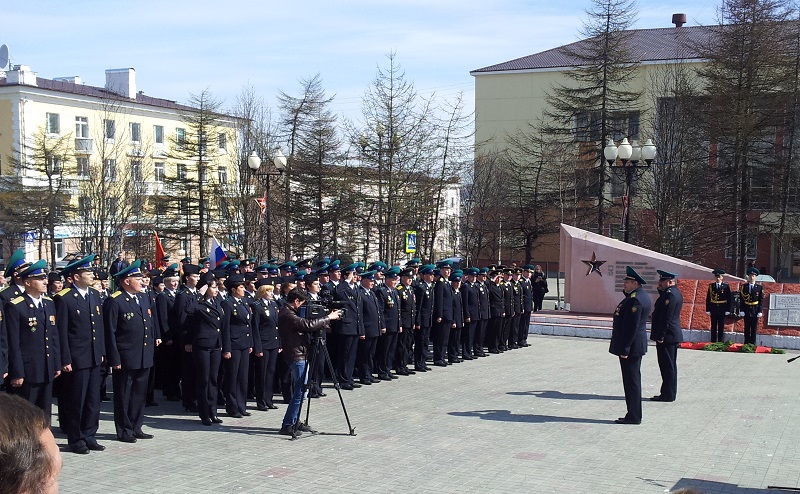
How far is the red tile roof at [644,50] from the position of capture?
163ft

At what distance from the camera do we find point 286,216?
3114 cm

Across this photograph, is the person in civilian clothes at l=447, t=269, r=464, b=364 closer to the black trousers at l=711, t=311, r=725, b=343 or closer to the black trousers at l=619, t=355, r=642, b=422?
the black trousers at l=619, t=355, r=642, b=422

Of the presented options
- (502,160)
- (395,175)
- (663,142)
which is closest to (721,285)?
(395,175)

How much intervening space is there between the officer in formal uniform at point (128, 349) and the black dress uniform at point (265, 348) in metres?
1.83

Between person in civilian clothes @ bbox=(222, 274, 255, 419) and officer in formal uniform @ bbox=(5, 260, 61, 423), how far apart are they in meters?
2.40

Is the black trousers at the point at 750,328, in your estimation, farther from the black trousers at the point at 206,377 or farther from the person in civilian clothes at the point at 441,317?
the black trousers at the point at 206,377

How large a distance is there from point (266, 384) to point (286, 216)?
19818 mm

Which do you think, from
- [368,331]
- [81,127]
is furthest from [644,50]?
[368,331]

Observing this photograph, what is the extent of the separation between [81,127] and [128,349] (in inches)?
1659

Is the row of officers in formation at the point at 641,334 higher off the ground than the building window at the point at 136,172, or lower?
lower

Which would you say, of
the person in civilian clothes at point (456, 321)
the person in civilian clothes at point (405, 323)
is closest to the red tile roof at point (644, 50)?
the person in civilian clothes at point (456, 321)

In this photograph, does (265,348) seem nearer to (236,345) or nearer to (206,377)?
(236,345)

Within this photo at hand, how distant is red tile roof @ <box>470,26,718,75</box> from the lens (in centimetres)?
4981

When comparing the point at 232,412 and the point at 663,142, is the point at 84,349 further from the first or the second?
the point at 663,142
